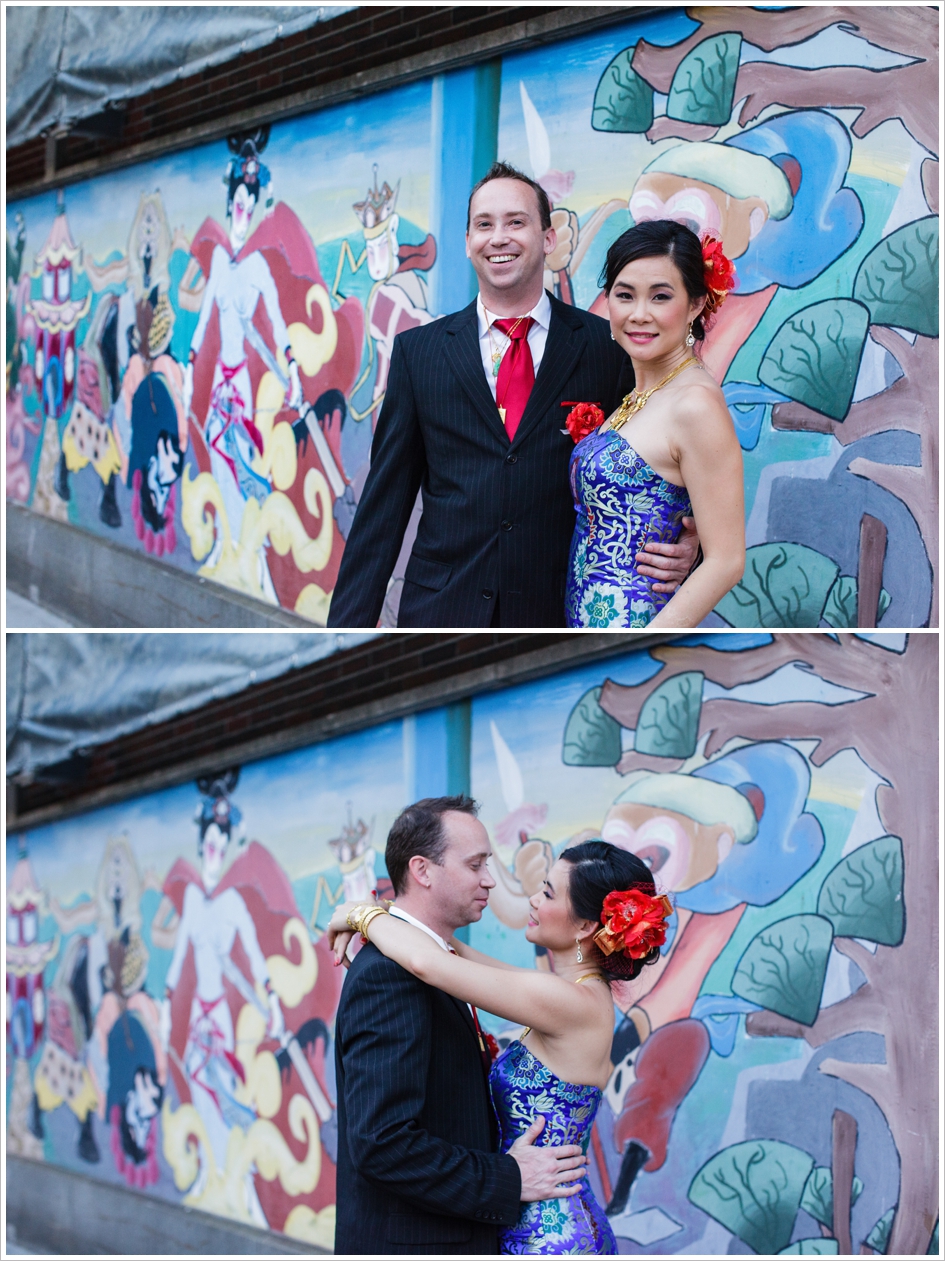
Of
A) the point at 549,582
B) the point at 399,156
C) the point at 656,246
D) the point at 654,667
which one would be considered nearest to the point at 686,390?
the point at 656,246

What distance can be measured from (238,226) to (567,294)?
2.18m

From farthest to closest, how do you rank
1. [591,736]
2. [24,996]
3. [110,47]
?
[24,996]
[110,47]
[591,736]

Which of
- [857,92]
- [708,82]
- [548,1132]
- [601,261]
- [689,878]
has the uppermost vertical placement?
[708,82]

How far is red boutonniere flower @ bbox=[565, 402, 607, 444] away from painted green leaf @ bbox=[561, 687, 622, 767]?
1.52 metres

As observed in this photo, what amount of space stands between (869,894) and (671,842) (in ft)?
2.17

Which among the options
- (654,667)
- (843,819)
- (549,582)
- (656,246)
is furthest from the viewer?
(654,667)

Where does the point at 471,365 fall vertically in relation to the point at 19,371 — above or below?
below

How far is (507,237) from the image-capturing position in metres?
3.44

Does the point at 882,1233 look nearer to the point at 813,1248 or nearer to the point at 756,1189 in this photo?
the point at 813,1248

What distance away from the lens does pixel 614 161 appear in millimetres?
4641

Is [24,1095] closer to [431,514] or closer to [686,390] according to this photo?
[431,514]

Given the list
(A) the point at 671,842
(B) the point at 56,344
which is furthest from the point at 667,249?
(B) the point at 56,344

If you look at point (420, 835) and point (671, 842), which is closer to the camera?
point (420, 835)

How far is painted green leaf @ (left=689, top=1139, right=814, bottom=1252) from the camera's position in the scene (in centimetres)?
425
